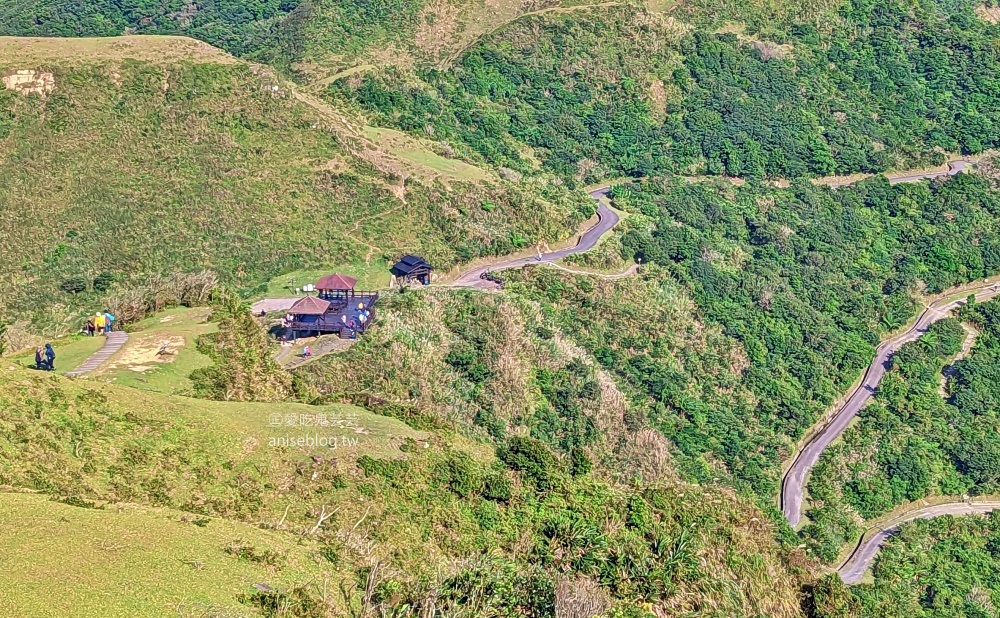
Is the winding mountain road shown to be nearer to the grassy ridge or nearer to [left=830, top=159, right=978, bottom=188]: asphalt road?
the grassy ridge

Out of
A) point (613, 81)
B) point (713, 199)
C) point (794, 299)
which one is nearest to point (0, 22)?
point (613, 81)

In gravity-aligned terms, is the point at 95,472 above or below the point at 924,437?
above

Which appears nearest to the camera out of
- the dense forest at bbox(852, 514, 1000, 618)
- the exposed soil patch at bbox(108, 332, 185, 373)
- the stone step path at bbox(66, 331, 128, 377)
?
Result: the stone step path at bbox(66, 331, 128, 377)

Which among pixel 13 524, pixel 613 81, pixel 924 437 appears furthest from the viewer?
pixel 613 81

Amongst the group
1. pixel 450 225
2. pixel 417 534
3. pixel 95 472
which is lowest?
pixel 450 225

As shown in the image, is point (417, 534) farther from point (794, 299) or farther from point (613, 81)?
point (613, 81)

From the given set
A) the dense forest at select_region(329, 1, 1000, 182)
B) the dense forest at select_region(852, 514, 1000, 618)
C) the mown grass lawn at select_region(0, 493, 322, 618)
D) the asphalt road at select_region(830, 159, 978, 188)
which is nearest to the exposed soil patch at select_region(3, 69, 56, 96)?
the dense forest at select_region(329, 1, 1000, 182)
